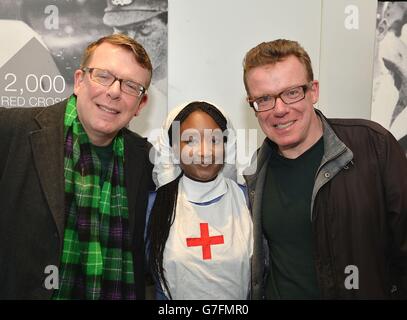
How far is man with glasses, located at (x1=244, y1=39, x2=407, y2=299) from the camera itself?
1.21 metres

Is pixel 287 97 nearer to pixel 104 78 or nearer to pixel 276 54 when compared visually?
pixel 276 54

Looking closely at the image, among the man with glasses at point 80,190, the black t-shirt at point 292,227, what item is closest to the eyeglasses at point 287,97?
the black t-shirt at point 292,227

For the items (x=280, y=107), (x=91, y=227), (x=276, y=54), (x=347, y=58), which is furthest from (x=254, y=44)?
(x=91, y=227)

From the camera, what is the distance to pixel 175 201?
1.42 m

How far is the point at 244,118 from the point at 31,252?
3.50 ft

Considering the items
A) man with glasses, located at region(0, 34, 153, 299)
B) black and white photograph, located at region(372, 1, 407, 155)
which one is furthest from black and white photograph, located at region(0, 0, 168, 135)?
black and white photograph, located at region(372, 1, 407, 155)

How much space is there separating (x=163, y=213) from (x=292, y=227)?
0.43m

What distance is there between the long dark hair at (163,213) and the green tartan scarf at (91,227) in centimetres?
8

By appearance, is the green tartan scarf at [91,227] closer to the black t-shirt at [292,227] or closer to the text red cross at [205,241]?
the text red cross at [205,241]

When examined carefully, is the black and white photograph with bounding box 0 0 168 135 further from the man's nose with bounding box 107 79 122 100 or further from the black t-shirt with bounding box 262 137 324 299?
the black t-shirt with bounding box 262 137 324 299

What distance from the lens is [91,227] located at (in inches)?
50.5

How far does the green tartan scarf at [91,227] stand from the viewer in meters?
1.26
